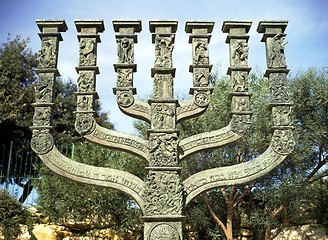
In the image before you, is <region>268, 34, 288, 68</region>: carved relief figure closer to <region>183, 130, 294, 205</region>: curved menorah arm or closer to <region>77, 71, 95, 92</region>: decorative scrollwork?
<region>183, 130, 294, 205</region>: curved menorah arm

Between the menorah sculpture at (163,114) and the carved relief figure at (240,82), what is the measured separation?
2 centimetres

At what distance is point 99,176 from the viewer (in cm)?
605

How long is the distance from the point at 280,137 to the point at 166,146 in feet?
5.52

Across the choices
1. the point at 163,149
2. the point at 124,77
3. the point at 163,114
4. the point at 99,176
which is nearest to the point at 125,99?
the point at 124,77

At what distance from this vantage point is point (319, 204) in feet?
43.3

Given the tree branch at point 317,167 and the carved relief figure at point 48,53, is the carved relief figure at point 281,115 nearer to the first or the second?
the carved relief figure at point 48,53

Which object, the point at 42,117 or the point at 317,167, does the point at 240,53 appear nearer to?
the point at 42,117

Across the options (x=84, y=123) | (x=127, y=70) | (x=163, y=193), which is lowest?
(x=163, y=193)

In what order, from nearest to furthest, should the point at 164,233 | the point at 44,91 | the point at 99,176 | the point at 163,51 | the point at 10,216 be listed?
the point at 164,233, the point at 99,176, the point at 44,91, the point at 163,51, the point at 10,216

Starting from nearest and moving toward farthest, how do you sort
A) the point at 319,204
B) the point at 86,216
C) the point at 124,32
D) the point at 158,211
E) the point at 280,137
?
the point at 158,211 → the point at 280,137 → the point at 124,32 → the point at 86,216 → the point at 319,204

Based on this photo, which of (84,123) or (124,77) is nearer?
(84,123)

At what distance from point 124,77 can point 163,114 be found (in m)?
0.83

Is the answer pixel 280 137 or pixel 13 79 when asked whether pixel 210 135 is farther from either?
pixel 13 79

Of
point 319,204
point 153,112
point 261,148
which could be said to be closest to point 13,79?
point 261,148
